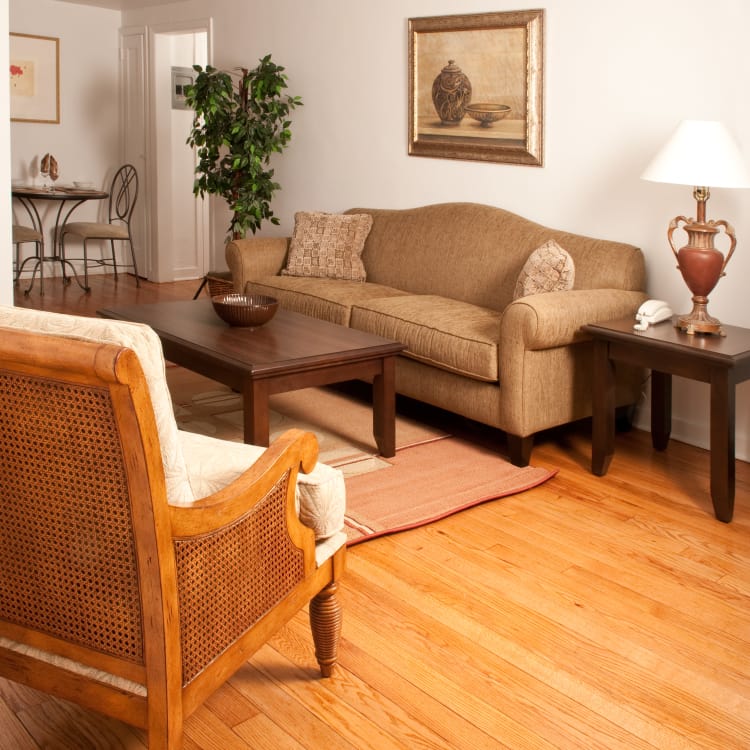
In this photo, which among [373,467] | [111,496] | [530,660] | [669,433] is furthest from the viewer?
[669,433]

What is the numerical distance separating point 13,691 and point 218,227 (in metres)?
5.23

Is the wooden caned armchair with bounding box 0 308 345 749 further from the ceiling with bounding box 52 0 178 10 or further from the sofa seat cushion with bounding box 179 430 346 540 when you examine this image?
the ceiling with bounding box 52 0 178 10

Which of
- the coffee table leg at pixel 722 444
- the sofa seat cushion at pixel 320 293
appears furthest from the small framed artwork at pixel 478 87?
the coffee table leg at pixel 722 444

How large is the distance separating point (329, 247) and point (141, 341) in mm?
3858

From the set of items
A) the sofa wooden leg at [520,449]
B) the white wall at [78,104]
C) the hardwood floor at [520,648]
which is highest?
the white wall at [78,104]

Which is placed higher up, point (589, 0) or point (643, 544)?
point (589, 0)

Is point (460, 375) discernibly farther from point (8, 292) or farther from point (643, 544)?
point (8, 292)

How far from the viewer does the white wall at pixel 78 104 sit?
25.8ft

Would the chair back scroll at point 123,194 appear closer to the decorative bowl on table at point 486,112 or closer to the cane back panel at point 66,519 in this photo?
the decorative bowl on table at point 486,112

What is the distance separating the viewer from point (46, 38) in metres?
7.90

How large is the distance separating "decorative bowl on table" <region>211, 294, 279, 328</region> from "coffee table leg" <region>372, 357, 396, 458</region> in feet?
1.75

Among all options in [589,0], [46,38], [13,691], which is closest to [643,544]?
[13,691]

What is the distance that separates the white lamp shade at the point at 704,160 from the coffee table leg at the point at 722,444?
70cm

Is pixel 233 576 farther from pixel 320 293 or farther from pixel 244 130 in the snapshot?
pixel 244 130
